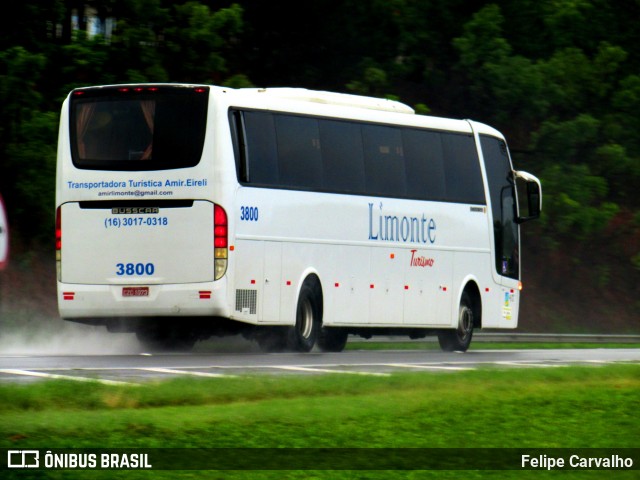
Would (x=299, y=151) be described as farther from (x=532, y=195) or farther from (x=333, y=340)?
(x=532, y=195)

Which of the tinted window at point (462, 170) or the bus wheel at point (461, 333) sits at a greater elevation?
the tinted window at point (462, 170)

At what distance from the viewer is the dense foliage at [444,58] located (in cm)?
3359

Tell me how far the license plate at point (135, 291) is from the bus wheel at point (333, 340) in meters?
3.98

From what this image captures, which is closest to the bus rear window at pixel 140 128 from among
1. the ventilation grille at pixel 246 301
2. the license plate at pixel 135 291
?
the license plate at pixel 135 291

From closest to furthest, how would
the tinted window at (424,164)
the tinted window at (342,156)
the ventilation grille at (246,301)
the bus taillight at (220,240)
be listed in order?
1. the bus taillight at (220,240)
2. the ventilation grille at (246,301)
3. the tinted window at (342,156)
4. the tinted window at (424,164)

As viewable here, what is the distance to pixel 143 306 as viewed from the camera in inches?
812

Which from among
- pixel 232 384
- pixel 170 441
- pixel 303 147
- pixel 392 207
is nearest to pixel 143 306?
pixel 303 147

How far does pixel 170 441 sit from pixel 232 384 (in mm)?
3747

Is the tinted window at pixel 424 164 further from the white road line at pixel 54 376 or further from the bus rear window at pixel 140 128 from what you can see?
the white road line at pixel 54 376

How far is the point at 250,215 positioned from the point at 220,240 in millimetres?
727

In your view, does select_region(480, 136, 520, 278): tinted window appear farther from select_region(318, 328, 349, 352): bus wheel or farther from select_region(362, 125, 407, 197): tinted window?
select_region(318, 328, 349, 352): bus wheel

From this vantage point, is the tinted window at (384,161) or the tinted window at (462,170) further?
the tinted window at (462,170)

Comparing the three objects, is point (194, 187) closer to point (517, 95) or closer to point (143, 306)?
point (143, 306)

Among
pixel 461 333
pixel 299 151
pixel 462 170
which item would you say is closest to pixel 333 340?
pixel 461 333
